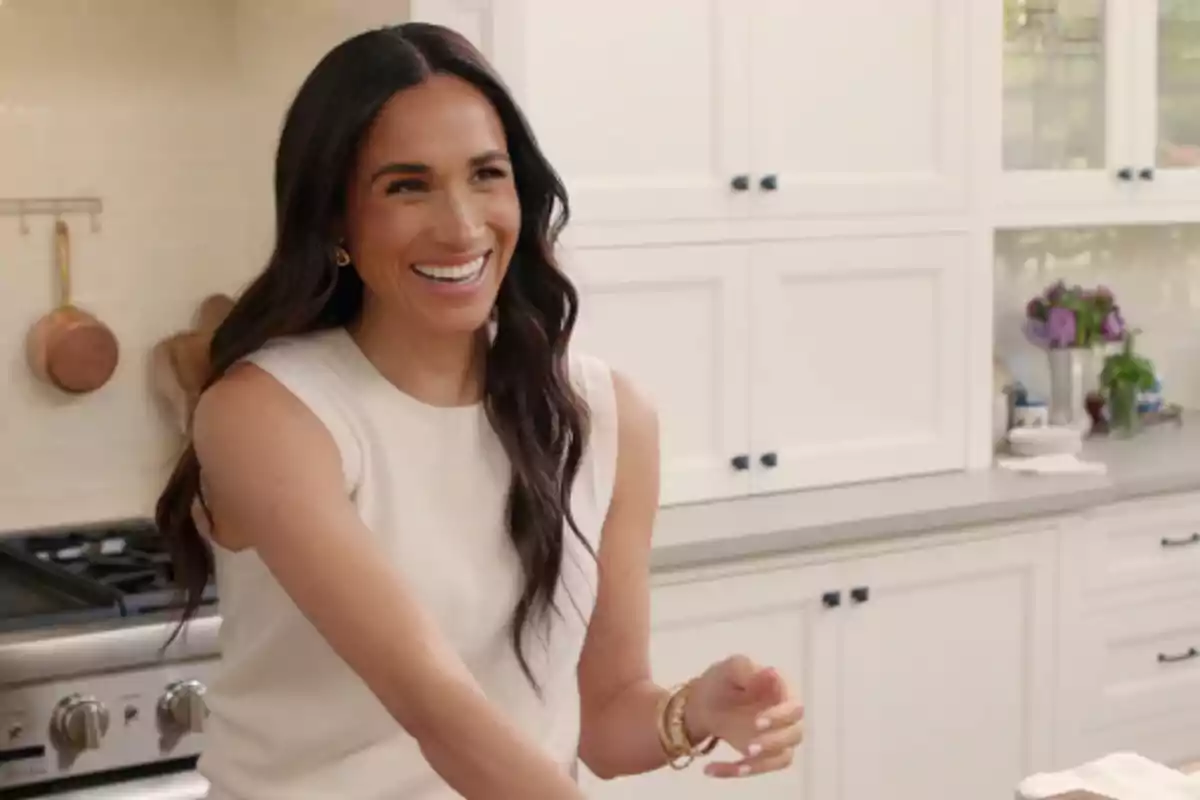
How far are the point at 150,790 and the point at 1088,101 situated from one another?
7.75 ft

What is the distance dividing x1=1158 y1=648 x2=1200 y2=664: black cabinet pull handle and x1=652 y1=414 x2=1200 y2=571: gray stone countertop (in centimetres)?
32

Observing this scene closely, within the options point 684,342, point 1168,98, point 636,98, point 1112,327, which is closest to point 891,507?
point 684,342

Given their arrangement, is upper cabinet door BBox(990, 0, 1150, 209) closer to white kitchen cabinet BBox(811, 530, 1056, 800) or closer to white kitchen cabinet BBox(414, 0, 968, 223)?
white kitchen cabinet BBox(414, 0, 968, 223)

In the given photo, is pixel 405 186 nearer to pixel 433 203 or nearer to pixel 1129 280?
pixel 433 203

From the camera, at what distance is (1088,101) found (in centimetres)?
343

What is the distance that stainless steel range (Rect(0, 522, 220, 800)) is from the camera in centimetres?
203

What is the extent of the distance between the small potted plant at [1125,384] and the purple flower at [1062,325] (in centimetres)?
21

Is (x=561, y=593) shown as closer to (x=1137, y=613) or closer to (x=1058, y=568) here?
(x=1058, y=568)

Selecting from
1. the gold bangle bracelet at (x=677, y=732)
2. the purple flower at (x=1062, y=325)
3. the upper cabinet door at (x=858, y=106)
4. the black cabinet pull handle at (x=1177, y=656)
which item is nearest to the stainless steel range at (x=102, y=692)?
the gold bangle bracelet at (x=677, y=732)

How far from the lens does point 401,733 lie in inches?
54.7

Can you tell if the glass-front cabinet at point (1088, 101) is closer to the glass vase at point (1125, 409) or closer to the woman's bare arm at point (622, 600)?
the glass vase at point (1125, 409)

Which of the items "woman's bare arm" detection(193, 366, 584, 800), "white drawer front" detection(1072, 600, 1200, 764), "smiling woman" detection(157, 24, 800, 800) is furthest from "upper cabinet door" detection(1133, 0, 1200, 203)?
"woman's bare arm" detection(193, 366, 584, 800)

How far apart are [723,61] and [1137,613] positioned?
135cm

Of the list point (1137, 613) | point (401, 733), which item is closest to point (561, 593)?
point (401, 733)
